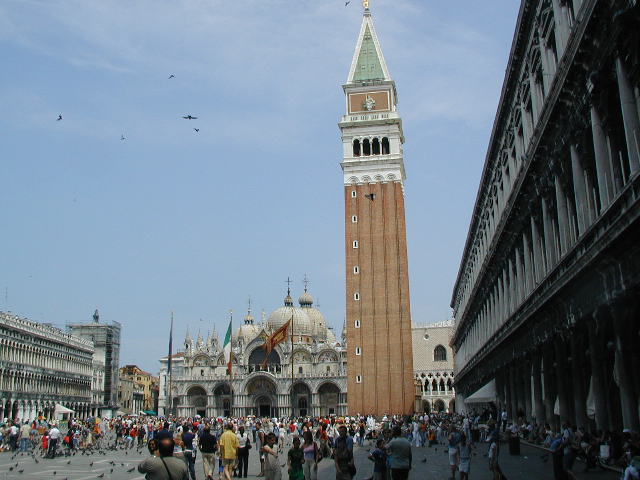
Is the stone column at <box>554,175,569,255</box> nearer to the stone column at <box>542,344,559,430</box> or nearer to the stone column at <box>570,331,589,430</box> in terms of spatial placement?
the stone column at <box>570,331,589,430</box>

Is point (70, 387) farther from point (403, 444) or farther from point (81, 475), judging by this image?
point (403, 444)

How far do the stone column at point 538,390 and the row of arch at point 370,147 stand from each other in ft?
170

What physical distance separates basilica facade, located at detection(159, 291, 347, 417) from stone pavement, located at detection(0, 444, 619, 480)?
6216 centimetres

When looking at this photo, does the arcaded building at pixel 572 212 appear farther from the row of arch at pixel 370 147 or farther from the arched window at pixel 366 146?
the arched window at pixel 366 146

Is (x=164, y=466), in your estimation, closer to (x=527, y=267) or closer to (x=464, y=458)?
(x=464, y=458)

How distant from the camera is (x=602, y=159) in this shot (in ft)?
46.3


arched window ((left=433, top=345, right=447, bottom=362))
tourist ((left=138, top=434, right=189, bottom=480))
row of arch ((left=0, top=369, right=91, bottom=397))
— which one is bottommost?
tourist ((left=138, top=434, right=189, bottom=480))

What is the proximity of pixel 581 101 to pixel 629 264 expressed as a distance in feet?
14.3

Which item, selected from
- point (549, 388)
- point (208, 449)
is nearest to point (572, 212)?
point (549, 388)

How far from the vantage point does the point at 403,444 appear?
12.9 meters

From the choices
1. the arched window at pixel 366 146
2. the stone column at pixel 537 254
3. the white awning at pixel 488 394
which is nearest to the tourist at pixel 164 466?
the stone column at pixel 537 254

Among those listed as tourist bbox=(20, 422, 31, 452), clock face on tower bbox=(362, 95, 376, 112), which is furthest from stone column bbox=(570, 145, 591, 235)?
clock face on tower bbox=(362, 95, 376, 112)

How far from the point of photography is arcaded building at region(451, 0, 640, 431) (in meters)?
12.7

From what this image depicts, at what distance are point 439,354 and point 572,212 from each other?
241 feet
